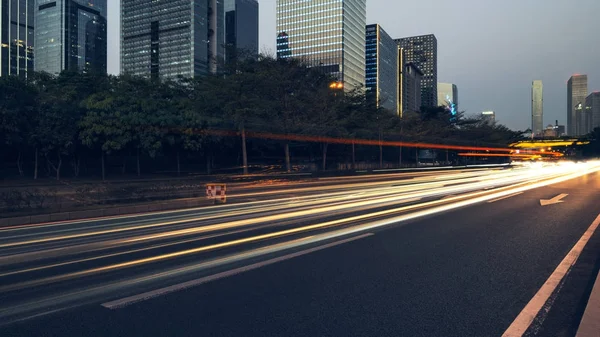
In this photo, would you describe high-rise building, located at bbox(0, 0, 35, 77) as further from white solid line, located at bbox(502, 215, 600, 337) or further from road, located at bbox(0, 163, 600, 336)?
white solid line, located at bbox(502, 215, 600, 337)

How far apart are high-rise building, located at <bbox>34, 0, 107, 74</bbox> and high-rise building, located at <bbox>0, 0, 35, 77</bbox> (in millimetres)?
3723

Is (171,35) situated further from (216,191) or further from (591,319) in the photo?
(591,319)

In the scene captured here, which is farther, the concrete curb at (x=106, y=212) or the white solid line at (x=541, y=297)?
the concrete curb at (x=106, y=212)

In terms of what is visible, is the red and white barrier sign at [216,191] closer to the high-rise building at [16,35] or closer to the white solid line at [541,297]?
the white solid line at [541,297]

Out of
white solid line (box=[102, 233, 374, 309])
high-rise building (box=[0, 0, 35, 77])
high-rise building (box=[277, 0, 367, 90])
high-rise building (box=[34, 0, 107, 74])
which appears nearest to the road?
white solid line (box=[102, 233, 374, 309])

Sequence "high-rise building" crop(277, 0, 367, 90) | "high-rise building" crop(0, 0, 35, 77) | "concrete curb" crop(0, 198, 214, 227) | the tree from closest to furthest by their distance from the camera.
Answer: "concrete curb" crop(0, 198, 214, 227)
the tree
"high-rise building" crop(277, 0, 367, 90)
"high-rise building" crop(0, 0, 35, 77)

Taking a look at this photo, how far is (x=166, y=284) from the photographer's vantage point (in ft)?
18.3

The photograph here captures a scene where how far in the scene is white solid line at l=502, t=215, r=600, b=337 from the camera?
4.20m

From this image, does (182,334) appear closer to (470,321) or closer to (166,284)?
(166,284)

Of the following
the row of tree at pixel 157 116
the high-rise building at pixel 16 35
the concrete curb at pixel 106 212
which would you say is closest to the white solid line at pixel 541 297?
the concrete curb at pixel 106 212

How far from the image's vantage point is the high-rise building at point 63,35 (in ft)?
520

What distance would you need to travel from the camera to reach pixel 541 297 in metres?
5.12

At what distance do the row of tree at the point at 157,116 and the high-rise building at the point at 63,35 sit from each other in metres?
132

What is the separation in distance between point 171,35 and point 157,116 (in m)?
142
